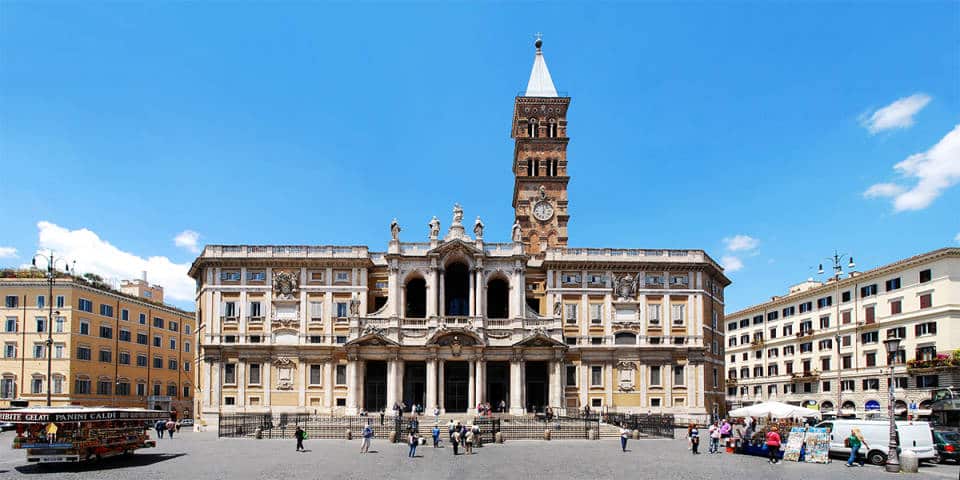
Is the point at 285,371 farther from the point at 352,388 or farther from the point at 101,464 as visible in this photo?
the point at 101,464

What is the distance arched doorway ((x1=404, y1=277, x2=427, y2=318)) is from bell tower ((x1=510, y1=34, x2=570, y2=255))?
41.9 feet

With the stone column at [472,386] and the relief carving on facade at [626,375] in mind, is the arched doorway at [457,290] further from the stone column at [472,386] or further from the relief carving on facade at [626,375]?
the relief carving on facade at [626,375]

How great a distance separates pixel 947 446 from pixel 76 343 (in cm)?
6648

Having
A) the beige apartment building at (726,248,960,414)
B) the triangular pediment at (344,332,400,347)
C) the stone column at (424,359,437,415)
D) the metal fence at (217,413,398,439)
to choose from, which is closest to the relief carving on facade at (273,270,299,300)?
the triangular pediment at (344,332,400,347)

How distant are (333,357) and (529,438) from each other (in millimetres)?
23506

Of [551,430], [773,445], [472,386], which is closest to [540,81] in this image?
[472,386]

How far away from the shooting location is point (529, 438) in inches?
1886

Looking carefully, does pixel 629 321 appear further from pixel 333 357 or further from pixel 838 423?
Result: pixel 838 423

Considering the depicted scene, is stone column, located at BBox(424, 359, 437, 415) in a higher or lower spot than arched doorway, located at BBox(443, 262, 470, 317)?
lower

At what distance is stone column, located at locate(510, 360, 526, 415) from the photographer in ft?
208

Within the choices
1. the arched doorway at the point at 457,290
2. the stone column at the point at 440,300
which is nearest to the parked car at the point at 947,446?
the stone column at the point at 440,300

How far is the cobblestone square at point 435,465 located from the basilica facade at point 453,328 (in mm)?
21837

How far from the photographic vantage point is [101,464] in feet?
111

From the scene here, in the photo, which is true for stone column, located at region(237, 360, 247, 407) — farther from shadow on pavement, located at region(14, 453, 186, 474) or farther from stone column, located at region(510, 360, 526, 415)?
shadow on pavement, located at region(14, 453, 186, 474)
